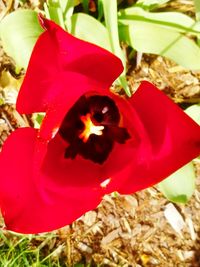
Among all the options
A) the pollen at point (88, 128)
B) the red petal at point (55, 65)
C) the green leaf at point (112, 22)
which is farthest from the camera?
the green leaf at point (112, 22)

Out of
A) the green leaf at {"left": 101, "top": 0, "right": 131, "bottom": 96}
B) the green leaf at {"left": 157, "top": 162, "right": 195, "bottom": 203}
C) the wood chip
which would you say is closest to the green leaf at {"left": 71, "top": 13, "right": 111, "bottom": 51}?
the green leaf at {"left": 101, "top": 0, "right": 131, "bottom": 96}

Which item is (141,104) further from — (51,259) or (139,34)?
(51,259)

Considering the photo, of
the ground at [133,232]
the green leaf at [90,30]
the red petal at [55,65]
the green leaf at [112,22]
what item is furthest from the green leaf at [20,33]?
the red petal at [55,65]

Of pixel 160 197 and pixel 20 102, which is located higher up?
pixel 20 102

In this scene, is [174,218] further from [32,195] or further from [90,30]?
[32,195]

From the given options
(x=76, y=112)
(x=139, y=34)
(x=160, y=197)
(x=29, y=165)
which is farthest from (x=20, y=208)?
(x=160, y=197)

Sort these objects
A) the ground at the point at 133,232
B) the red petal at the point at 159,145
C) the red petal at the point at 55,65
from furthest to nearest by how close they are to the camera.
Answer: the ground at the point at 133,232 < the red petal at the point at 159,145 < the red petal at the point at 55,65

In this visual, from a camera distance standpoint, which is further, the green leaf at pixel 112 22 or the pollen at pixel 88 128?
the green leaf at pixel 112 22

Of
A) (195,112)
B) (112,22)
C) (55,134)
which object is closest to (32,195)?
(55,134)

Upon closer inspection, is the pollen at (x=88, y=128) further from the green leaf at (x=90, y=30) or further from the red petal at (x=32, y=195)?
the green leaf at (x=90, y=30)

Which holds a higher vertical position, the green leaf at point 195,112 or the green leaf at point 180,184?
the green leaf at point 195,112
